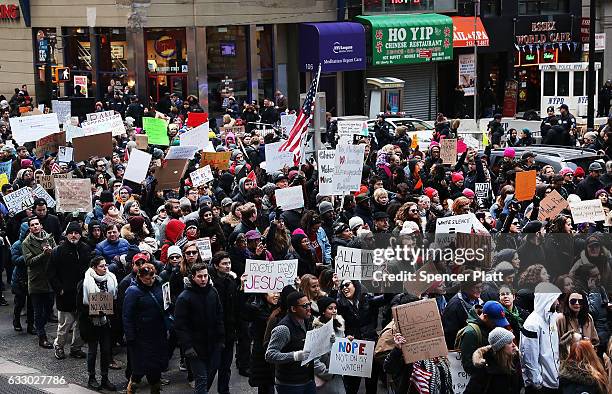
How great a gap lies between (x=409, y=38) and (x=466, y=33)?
250cm

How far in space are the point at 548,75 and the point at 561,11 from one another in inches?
199

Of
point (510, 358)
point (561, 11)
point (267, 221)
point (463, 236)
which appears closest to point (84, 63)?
point (561, 11)

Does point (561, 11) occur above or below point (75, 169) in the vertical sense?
above

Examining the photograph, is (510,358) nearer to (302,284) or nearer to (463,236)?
(302,284)

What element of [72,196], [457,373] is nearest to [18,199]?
[72,196]

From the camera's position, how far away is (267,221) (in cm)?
1527

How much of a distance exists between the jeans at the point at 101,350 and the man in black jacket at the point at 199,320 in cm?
160

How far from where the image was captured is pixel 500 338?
31.7 feet

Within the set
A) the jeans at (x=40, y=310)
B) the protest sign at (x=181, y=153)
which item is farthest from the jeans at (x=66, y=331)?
the protest sign at (x=181, y=153)

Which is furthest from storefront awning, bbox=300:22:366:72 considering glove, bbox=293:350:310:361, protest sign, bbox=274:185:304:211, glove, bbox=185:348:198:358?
glove, bbox=293:350:310:361

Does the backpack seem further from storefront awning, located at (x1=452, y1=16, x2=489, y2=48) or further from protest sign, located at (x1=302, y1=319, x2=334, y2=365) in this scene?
storefront awning, located at (x1=452, y1=16, x2=489, y2=48)

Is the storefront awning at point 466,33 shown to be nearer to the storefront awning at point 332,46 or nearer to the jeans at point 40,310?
the storefront awning at point 332,46

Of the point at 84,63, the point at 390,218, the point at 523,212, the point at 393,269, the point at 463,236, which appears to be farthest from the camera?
the point at 84,63

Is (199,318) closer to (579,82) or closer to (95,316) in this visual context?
(95,316)
